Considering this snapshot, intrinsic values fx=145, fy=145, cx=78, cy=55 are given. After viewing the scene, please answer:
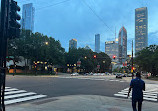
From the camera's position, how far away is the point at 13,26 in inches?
195

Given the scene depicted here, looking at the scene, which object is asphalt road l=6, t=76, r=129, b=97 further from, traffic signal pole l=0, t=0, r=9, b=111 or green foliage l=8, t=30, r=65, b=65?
green foliage l=8, t=30, r=65, b=65

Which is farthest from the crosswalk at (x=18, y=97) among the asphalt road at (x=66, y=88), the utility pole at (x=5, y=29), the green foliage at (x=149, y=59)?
the green foliage at (x=149, y=59)

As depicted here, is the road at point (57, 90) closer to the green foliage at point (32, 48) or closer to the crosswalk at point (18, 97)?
the crosswalk at point (18, 97)

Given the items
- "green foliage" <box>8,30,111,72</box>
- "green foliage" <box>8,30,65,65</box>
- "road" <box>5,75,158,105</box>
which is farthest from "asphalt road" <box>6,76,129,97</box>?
"green foliage" <box>8,30,65,65</box>

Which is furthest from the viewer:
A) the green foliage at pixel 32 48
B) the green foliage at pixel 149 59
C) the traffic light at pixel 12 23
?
the green foliage at pixel 32 48

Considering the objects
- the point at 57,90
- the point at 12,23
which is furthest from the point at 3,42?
the point at 57,90

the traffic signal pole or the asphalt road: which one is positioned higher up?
the traffic signal pole

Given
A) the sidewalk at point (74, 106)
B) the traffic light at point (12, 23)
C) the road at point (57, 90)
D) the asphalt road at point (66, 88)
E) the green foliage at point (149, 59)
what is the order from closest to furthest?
the traffic light at point (12, 23) → the sidewalk at point (74, 106) → the road at point (57, 90) → the asphalt road at point (66, 88) → the green foliage at point (149, 59)

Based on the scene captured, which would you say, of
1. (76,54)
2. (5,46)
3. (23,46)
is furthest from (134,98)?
(76,54)

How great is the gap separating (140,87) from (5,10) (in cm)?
541

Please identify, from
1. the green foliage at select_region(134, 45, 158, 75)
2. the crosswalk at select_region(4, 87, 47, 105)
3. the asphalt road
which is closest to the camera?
the crosswalk at select_region(4, 87, 47, 105)

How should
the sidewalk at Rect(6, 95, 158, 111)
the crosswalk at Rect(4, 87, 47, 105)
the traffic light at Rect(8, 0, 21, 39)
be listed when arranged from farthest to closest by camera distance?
the crosswalk at Rect(4, 87, 47, 105), the sidewalk at Rect(6, 95, 158, 111), the traffic light at Rect(8, 0, 21, 39)

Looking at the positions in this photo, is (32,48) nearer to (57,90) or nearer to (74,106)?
(57,90)

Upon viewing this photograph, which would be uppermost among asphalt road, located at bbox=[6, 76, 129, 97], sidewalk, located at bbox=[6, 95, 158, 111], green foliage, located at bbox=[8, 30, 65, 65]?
green foliage, located at bbox=[8, 30, 65, 65]
